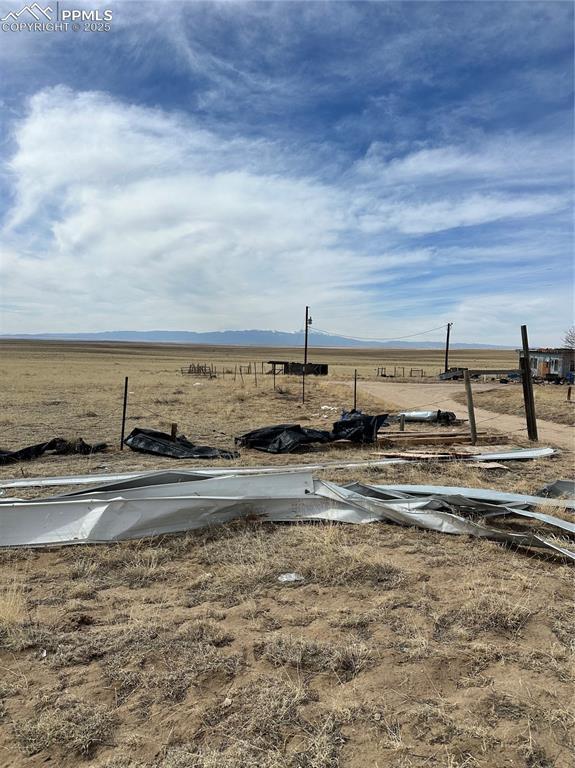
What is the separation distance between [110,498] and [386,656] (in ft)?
11.4

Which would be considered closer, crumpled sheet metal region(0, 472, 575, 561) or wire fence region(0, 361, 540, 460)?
crumpled sheet metal region(0, 472, 575, 561)

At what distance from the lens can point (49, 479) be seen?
733cm

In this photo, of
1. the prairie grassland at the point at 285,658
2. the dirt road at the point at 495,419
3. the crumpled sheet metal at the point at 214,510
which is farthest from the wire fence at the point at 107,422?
the prairie grassland at the point at 285,658

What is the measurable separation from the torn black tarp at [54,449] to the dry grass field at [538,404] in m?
12.8

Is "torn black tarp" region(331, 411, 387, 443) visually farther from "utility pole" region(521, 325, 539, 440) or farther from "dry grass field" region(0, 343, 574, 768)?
"dry grass field" region(0, 343, 574, 768)

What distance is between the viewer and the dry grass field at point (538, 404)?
616 inches

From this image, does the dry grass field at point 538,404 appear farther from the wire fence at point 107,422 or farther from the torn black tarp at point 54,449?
the torn black tarp at point 54,449

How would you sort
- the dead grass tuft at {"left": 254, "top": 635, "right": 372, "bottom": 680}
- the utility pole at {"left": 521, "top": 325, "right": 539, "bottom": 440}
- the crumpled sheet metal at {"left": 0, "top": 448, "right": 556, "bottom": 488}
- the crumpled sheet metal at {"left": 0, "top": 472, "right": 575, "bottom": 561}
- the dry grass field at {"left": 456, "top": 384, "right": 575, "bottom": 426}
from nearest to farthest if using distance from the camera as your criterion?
1. the dead grass tuft at {"left": 254, "top": 635, "right": 372, "bottom": 680}
2. the crumpled sheet metal at {"left": 0, "top": 472, "right": 575, "bottom": 561}
3. the crumpled sheet metal at {"left": 0, "top": 448, "right": 556, "bottom": 488}
4. the utility pole at {"left": 521, "top": 325, "right": 539, "bottom": 440}
5. the dry grass field at {"left": 456, "top": 384, "right": 575, "bottom": 426}

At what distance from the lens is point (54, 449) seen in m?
9.62

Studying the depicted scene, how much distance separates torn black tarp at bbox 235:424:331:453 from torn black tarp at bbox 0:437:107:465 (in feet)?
9.71

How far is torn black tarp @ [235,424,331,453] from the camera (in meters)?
10.1

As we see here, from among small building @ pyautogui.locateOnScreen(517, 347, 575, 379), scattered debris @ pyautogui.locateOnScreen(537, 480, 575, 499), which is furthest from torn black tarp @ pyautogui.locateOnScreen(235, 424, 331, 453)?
small building @ pyautogui.locateOnScreen(517, 347, 575, 379)

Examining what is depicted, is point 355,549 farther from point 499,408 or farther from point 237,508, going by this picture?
point 499,408

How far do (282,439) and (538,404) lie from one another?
12.7m
